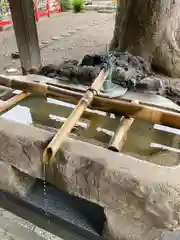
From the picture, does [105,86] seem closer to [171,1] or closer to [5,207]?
[5,207]

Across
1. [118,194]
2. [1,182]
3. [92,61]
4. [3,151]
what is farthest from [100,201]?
[92,61]

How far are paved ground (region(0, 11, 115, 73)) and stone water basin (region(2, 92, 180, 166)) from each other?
7.59 ft

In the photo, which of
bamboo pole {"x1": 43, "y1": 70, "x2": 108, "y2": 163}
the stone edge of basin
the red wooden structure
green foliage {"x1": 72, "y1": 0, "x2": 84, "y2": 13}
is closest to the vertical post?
bamboo pole {"x1": 43, "y1": 70, "x2": 108, "y2": 163}

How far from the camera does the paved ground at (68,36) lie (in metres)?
4.42

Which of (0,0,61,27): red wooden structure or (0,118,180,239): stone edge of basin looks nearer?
(0,118,180,239): stone edge of basin

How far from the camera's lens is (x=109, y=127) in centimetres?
163

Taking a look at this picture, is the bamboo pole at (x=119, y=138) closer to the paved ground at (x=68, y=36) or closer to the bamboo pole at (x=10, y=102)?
the bamboo pole at (x=10, y=102)

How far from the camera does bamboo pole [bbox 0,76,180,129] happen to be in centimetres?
130

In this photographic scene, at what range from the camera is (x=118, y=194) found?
111cm

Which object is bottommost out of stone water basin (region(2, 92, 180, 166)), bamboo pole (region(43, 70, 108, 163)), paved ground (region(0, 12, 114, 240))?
paved ground (region(0, 12, 114, 240))

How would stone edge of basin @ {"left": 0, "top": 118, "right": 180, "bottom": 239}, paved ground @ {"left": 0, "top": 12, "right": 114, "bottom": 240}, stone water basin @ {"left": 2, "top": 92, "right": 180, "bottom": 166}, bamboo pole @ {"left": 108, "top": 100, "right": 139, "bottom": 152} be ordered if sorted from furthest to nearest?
paved ground @ {"left": 0, "top": 12, "right": 114, "bottom": 240}
stone water basin @ {"left": 2, "top": 92, "right": 180, "bottom": 166}
bamboo pole @ {"left": 108, "top": 100, "right": 139, "bottom": 152}
stone edge of basin @ {"left": 0, "top": 118, "right": 180, "bottom": 239}

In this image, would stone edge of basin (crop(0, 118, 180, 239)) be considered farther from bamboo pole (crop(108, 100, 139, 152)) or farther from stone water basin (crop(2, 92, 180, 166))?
stone water basin (crop(2, 92, 180, 166))

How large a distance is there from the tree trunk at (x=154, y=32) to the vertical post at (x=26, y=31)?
1.05 metres

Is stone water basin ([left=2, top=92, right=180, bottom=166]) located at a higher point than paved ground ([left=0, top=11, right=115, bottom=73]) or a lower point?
higher
